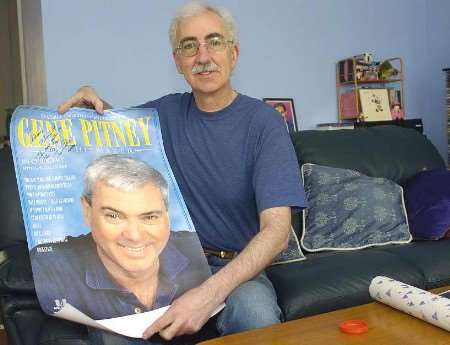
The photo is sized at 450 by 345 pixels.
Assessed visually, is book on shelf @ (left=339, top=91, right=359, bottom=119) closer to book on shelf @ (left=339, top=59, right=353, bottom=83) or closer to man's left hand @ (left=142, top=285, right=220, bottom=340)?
book on shelf @ (left=339, top=59, right=353, bottom=83)

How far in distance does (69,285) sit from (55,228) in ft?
0.43

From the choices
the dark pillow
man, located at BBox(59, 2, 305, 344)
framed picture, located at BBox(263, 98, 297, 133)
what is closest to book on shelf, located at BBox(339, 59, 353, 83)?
framed picture, located at BBox(263, 98, 297, 133)

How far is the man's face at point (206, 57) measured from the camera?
139 centimetres

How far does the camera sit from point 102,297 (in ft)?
3.36

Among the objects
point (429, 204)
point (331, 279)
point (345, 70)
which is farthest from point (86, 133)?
point (345, 70)

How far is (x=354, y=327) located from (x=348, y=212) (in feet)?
3.73

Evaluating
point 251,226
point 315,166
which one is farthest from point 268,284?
point 315,166

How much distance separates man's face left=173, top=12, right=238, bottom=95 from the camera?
1.39m

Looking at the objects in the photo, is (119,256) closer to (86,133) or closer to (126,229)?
(126,229)

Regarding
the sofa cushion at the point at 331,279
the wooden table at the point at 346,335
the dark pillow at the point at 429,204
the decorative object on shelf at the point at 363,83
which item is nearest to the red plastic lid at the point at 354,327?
the wooden table at the point at 346,335

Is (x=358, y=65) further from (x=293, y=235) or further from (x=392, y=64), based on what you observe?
(x=293, y=235)

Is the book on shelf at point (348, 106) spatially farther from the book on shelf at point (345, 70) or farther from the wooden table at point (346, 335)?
the wooden table at point (346, 335)

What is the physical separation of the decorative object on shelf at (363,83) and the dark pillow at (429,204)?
1.54 m

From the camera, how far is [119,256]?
107 cm
